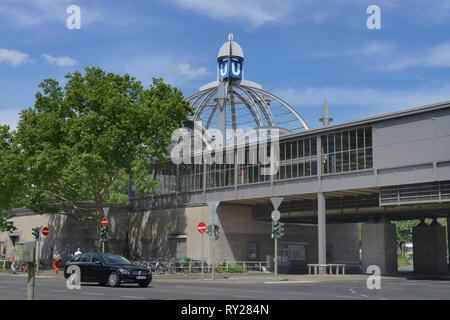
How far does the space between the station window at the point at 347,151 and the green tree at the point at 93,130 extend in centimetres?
1219

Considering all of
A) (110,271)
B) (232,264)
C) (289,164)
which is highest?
(289,164)

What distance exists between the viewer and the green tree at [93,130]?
136ft

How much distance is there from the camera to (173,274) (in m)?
40.2

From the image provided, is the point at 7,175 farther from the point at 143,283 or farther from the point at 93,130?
the point at 143,283

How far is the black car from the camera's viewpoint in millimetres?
22984

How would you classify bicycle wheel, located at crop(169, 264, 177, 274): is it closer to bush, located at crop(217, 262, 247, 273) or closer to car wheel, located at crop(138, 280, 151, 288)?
bush, located at crop(217, 262, 247, 273)

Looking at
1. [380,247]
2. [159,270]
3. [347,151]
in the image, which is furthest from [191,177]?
[380,247]

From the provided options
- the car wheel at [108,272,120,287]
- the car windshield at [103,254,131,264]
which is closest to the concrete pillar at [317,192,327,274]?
the car windshield at [103,254,131,264]

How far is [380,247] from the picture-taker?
1757 inches

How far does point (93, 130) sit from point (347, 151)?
62.1 ft
